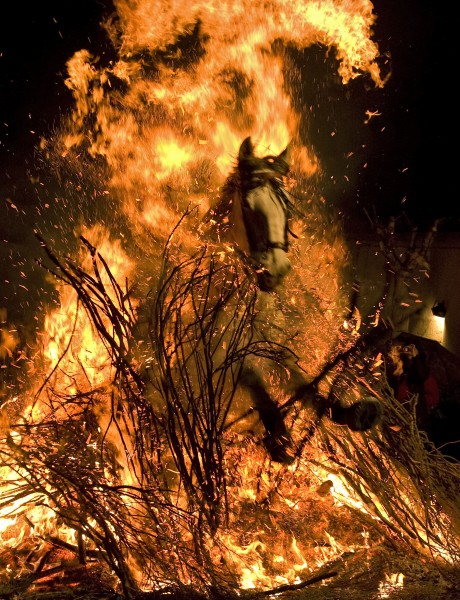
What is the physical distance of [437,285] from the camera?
1294 centimetres

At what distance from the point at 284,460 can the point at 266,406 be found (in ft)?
1.27

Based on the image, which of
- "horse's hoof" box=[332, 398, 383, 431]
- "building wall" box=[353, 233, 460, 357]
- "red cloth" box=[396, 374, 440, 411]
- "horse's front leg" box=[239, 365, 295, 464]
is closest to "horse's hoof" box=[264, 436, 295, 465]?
"horse's front leg" box=[239, 365, 295, 464]

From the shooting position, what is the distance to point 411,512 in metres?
3.30

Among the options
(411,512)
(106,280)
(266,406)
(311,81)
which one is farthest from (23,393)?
(311,81)

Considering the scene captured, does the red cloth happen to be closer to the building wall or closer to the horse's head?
the horse's head

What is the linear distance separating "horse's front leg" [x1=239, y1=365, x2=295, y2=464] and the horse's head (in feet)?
2.11

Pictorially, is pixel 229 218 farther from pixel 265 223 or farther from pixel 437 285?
pixel 437 285

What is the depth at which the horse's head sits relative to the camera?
3752 mm

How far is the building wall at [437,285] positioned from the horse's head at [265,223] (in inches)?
335

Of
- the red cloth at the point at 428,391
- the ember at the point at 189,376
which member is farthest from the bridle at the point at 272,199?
the red cloth at the point at 428,391

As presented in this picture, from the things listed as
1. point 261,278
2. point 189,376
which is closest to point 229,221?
point 261,278

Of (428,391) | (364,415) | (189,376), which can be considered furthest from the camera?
(428,391)

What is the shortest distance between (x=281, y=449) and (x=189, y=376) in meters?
0.82

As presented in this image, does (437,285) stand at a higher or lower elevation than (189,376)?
higher
